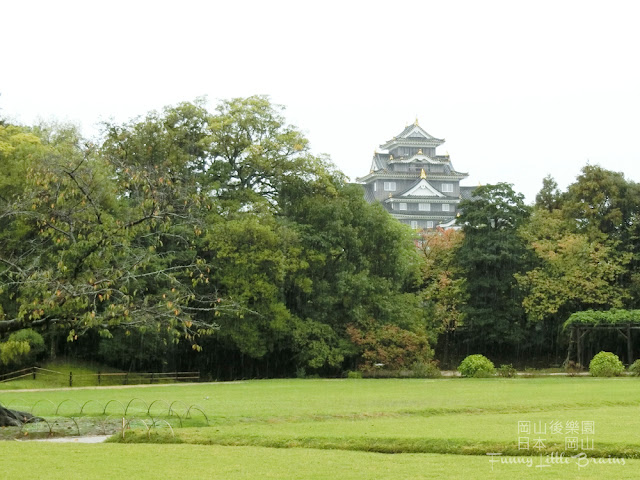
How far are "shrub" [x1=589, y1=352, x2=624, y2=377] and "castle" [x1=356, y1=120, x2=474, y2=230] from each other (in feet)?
118

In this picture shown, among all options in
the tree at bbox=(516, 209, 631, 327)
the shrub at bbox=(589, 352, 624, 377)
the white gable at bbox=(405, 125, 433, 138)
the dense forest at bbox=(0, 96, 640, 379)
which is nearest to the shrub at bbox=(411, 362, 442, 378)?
the dense forest at bbox=(0, 96, 640, 379)

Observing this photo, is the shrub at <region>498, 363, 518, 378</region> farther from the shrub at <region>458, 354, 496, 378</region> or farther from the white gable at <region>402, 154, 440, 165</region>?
the white gable at <region>402, 154, 440, 165</region>

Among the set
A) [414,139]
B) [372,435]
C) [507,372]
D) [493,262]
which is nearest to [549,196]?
[493,262]

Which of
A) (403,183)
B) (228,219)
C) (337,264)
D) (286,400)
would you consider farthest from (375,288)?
(403,183)

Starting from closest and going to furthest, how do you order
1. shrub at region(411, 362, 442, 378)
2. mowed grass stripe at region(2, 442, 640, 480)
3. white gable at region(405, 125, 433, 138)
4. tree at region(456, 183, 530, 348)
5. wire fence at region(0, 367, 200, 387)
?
mowed grass stripe at region(2, 442, 640, 480) < wire fence at region(0, 367, 200, 387) < shrub at region(411, 362, 442, 378) < tree at region(456, 183, 530, 348) < white gable at region(405, 125, 433, 138)

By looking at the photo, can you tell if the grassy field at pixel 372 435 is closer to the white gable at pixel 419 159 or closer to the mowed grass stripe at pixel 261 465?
the mowed grass stripe at pixel 261 465

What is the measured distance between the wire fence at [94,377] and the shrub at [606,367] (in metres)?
18.4

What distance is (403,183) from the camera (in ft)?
254

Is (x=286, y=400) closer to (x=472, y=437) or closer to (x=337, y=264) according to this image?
(x=472, y=437)

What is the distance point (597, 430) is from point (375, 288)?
27.1 metres

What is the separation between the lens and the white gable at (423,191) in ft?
243

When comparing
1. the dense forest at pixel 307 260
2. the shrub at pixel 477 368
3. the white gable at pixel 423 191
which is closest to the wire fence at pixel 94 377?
the dense forest at pixel 307 260

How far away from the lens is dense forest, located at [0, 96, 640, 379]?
38.7 metres

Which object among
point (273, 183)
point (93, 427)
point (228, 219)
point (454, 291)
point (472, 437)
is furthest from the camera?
point (454, 291)
